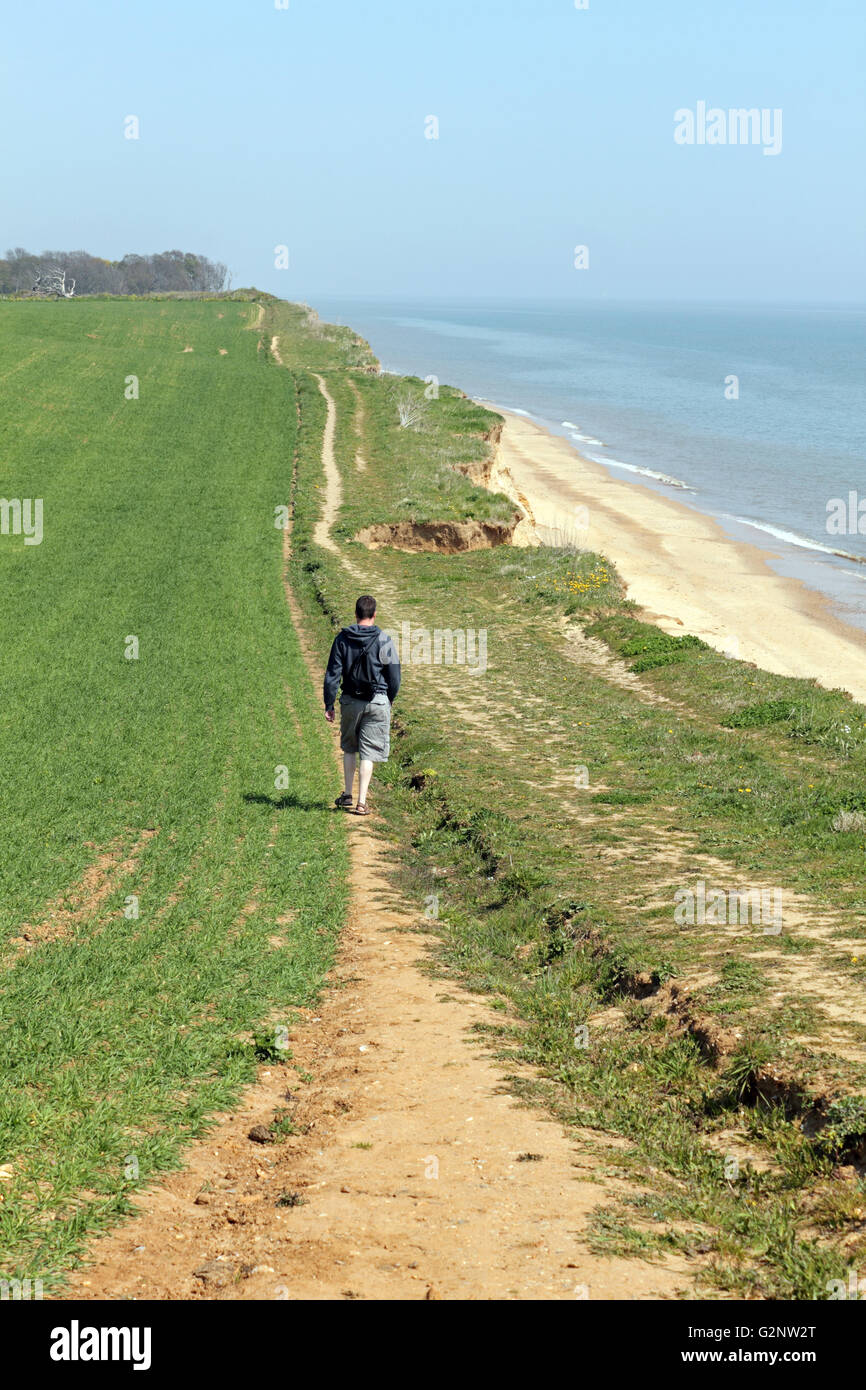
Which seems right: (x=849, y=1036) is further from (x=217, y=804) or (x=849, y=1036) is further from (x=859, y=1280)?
(x=217, y=804)

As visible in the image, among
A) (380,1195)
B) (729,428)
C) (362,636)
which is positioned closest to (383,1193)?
(380,1195)

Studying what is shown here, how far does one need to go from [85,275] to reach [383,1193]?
189896mm

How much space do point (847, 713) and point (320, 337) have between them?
261 ft

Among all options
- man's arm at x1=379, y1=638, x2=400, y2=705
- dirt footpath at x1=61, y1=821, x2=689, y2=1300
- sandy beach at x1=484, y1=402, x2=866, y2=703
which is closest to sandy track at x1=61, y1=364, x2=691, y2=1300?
dirt footpath at x1=61, y1=821, x2=689, y2=1300

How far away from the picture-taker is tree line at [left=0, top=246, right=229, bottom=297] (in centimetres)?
16614

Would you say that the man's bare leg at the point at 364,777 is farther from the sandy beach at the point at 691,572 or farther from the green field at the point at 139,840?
the sandy beach at the point at 691,572

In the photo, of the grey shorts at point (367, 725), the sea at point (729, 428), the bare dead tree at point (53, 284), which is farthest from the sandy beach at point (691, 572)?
the bare dead tree at point (53, 284)

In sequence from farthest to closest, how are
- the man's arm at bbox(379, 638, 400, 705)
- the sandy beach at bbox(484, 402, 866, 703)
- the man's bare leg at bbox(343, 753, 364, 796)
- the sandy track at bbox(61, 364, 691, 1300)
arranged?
the sandy beach at bbox(484, 402, 866, 703)
the man's bare leg at bbox(343, 753, 364, 796)
the man's arm at bbox(379, 638, 400, 705)
the sandy track at bbox(61, 364, 691, 1300)

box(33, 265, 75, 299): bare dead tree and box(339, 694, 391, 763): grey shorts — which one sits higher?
box(33, 265, 75, 299): bare dead tree

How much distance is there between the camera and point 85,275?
571 ft

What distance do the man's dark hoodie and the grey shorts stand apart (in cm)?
22

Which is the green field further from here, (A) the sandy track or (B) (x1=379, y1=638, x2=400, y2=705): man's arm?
(B) (x1=379, y1=638, x2=400, y2=705): man's arm

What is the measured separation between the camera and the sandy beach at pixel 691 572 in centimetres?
3362

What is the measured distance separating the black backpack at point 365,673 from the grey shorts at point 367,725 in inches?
5.4
